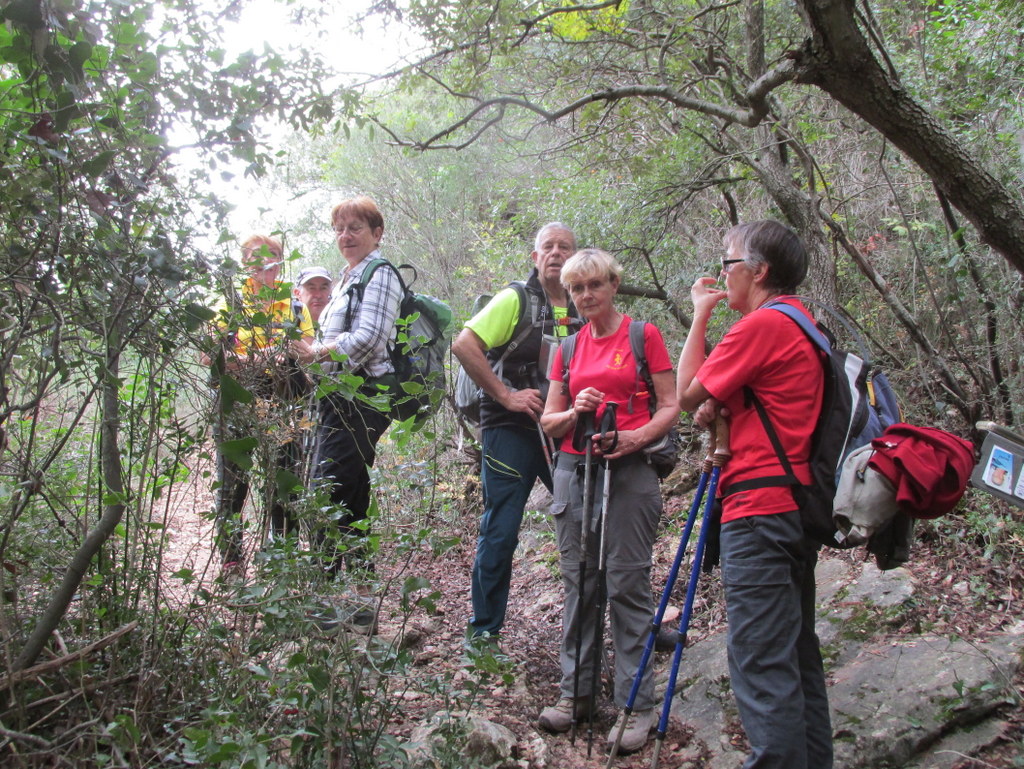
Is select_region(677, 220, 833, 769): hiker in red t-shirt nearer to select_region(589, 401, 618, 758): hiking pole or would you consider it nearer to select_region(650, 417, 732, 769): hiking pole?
select_region(650, 417, 732, 769): hiking pole

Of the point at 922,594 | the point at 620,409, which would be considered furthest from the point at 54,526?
the point at 922,594

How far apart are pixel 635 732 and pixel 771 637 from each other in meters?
1.02

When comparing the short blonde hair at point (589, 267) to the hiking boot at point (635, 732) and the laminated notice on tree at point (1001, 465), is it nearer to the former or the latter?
the laminated notice on tree at point (1001, 465)

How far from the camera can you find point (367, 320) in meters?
3.83

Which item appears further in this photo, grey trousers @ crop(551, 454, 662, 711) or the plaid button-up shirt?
the plaid button-up shirt

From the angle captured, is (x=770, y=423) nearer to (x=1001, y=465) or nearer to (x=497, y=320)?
(x=1001, y=465)

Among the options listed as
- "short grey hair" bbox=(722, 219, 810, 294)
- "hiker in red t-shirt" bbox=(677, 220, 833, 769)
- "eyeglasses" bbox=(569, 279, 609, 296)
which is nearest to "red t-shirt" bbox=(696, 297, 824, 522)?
"hiker in red t-shirt" bbox=(677, 220, 833, 769)

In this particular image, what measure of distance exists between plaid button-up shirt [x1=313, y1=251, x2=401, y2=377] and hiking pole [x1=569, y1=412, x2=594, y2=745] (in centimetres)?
114

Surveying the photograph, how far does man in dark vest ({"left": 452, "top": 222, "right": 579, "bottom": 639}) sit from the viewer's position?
3656 mm

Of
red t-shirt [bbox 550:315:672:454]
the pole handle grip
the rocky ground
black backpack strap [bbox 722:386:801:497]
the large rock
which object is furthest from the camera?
red t-shirt [bbox 550:315:672:454]

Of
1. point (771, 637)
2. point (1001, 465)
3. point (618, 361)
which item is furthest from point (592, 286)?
point (1001, 465)

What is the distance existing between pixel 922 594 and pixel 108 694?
3963 millimetres

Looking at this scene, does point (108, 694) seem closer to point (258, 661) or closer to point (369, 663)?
point (258, 661)

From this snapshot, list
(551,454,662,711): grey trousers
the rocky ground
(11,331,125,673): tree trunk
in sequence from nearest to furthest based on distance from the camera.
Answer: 1. (11,331,125,673): tree trunk
2. the rocky ground
3. (551,454,662,711): grey trousers
